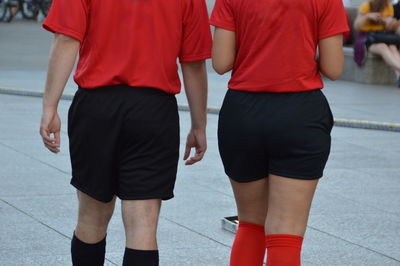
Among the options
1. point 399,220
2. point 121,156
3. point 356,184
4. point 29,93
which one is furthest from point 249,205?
point 29,93

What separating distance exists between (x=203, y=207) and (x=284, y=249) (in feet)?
8.48

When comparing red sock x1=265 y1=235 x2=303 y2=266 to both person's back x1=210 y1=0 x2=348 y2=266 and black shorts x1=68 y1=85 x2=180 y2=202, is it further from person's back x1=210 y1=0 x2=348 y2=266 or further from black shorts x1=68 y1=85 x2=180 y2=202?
black shorts x1=68 y1=85 x2=180 y2=202

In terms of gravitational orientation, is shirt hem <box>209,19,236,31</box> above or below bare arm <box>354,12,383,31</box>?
above

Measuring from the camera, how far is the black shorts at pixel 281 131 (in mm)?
3859

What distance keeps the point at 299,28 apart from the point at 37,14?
30.9m

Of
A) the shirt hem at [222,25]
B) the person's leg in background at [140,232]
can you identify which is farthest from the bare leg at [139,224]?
the shirt hem at [222,25]

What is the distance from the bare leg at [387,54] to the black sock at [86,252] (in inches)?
450

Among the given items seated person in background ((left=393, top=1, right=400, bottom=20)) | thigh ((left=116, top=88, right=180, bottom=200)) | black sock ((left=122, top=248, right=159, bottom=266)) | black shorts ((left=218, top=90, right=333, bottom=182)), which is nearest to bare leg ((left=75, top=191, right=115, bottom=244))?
thigh ((left=116, top=88, right=180, bottom=200))

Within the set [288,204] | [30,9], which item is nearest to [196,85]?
[288,204]

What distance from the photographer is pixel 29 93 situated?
1248cm

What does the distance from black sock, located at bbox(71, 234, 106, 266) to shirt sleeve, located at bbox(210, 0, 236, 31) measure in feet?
3.52

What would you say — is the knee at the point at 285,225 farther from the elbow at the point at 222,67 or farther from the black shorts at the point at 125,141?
the elbow at the point at 222,67

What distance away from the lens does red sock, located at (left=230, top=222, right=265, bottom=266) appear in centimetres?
415

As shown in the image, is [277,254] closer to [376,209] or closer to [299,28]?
[299,28]
